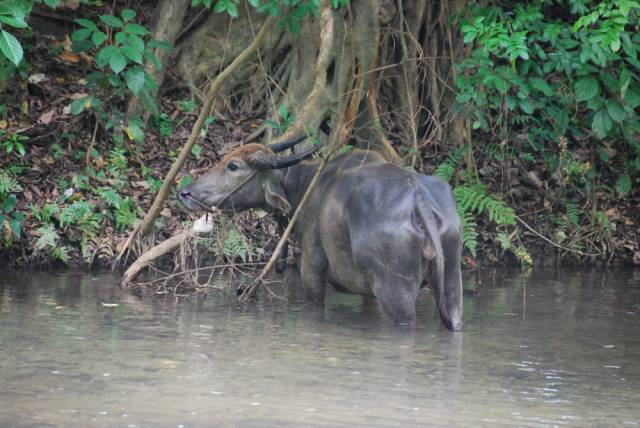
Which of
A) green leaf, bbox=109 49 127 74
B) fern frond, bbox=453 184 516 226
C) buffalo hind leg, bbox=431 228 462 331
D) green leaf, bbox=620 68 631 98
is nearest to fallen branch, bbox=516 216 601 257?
fern frond, bbox=453 184 516 226

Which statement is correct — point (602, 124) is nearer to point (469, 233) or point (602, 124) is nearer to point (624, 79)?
point (624, 79)

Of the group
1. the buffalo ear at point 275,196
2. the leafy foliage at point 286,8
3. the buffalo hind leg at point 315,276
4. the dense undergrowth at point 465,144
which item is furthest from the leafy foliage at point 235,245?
the leafy foliage at point 286,8

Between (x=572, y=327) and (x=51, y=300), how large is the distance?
4162mm

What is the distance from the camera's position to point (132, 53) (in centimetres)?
946

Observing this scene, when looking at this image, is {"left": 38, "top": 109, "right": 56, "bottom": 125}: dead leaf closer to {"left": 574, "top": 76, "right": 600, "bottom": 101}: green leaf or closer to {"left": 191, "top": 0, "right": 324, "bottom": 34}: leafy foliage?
{"left": 191, "top": 0, "right": 324, "bottom": 34}: leafy foliage

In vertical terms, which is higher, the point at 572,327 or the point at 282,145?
the point at 282,145

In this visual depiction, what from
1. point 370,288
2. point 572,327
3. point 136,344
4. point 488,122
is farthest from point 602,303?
point 136,344

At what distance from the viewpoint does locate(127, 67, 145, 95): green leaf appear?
10.0 meters

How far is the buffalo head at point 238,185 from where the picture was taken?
962 centimetres

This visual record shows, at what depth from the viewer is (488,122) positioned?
13.1 metres

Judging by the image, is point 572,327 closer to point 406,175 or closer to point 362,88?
point 406,175

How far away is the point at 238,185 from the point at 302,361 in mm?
2850

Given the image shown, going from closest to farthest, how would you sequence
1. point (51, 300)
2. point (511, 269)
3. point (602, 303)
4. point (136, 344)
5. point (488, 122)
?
point (136, 344) → point (51, 300) → point (602, 303) → point (511, 269) → point (488, 122)

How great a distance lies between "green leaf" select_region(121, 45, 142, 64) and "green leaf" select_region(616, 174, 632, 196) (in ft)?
19.9
